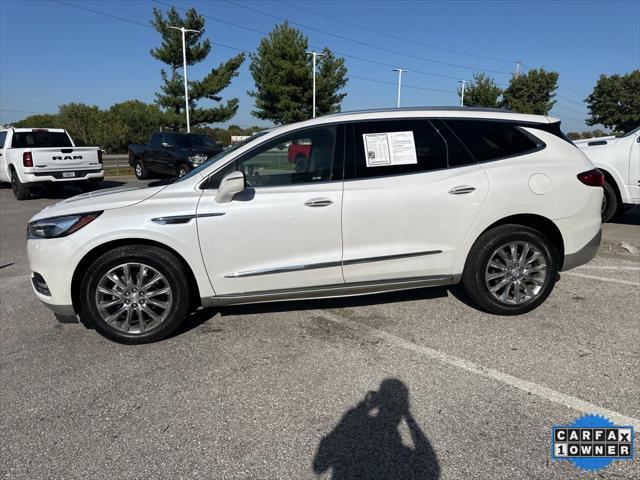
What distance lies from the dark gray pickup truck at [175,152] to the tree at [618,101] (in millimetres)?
41566

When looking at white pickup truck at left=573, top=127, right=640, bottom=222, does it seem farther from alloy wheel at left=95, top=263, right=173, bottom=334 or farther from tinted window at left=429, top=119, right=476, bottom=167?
alloy wheel at left=95, top=263, right=173, bottom=334

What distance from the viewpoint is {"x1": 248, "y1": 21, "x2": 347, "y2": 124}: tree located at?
35.4 m

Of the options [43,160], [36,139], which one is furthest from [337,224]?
[36,139]

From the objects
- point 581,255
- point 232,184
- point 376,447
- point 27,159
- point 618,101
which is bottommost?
point 376,447

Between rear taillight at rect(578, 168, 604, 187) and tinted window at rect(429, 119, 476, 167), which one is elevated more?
tinted window at rect(429, 119, 476, 167)

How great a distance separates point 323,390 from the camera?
2941 mm

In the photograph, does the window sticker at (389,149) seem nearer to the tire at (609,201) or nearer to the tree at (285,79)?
the tire at (609,201)

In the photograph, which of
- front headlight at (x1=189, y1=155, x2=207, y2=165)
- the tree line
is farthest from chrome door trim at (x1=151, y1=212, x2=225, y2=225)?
the tree line

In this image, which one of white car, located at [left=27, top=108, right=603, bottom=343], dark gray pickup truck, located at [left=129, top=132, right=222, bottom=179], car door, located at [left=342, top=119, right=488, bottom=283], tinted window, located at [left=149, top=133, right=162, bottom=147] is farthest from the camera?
tinted window, located at [left=149, top=133, right=162, bottom=147]

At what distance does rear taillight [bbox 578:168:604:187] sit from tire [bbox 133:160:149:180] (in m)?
16.0

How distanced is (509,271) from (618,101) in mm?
49655

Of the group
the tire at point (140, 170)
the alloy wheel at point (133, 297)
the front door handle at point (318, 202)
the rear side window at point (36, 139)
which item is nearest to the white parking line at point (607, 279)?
the front door handle at point (318, 202)

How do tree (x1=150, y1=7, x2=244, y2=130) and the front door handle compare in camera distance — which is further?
tree (x1=150, y1=7, x2=244, y2=130)

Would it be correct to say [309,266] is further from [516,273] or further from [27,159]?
[27,159]
